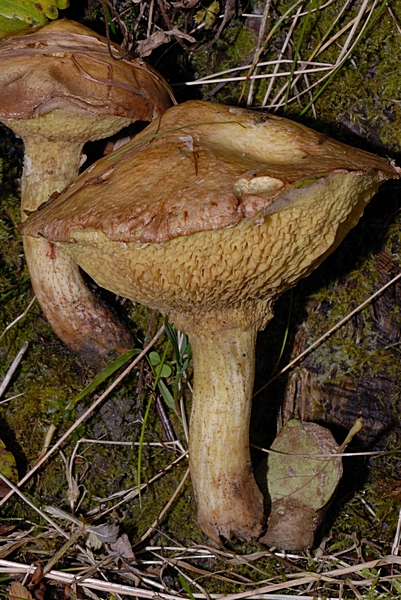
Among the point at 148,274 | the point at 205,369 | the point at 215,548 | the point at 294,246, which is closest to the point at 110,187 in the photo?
the point at 148,274

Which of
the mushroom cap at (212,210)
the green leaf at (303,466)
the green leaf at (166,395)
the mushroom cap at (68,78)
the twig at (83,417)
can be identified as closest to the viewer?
the mushroom cap at (212,210)

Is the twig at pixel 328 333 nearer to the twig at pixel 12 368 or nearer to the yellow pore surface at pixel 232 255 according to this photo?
the yellow pore surface at pixel 232 255

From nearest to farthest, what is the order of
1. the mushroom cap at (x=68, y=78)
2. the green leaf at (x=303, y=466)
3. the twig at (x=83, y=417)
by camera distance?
the mushroom cap at (x=68, y=78) → the green leaf at (x=303, y=466) → the twig at (x=83, y=417)

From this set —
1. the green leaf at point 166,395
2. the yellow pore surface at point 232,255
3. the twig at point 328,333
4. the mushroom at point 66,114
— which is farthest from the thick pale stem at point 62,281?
the twig at point 328,333

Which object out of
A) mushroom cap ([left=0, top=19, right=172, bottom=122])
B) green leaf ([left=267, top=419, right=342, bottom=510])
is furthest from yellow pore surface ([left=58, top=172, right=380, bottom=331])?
green leaf ([left=267, top=419, right=342, bottom=510])

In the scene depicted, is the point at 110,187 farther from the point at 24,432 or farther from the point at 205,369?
the point at 24,432

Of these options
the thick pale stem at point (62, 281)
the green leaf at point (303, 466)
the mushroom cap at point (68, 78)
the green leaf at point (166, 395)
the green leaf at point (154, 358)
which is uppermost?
the mushroom cap at point (68, 78)

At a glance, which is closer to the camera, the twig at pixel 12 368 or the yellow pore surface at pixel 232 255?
the yellow pore surface at pixel 232 255

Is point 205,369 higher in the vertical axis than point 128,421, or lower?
higher
